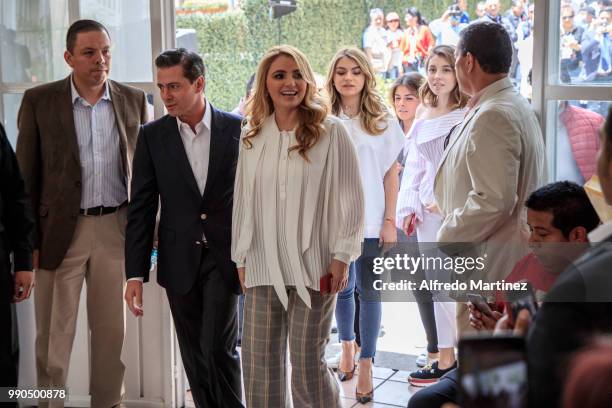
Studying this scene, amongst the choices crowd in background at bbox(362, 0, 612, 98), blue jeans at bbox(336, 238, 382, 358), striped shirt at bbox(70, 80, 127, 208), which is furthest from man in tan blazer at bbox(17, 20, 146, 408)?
crowd in background at bbox(362, 0, 612, 98)

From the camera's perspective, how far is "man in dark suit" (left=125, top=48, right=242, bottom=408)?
255 cm

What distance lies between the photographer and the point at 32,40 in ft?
10.2

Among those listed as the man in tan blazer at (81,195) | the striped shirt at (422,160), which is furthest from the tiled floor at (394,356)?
the striped shirt at (422,160)

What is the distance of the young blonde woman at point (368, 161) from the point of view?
3229mm

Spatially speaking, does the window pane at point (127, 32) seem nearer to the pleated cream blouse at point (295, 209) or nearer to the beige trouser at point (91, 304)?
the beige trouser at point (91, 304)

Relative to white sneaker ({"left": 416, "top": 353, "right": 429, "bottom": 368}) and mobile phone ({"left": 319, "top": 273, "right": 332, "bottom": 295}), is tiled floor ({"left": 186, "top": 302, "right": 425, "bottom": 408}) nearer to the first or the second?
white sneaker ({"left": 416, "top": 353, "right": 429, "bottom": 368})

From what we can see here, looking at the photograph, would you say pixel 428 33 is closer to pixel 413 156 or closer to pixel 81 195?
pixel 413 156

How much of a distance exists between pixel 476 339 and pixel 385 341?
11.3ft

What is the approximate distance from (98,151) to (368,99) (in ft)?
3.93

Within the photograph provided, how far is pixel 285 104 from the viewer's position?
2.36 metres

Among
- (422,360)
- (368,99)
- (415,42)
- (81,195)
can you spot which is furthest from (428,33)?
(81,195)

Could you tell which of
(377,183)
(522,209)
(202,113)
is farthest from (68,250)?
A: (522,209)

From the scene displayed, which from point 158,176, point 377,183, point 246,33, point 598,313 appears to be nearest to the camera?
point 598,313

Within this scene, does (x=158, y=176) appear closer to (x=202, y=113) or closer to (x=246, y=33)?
(x=202, y=113)
